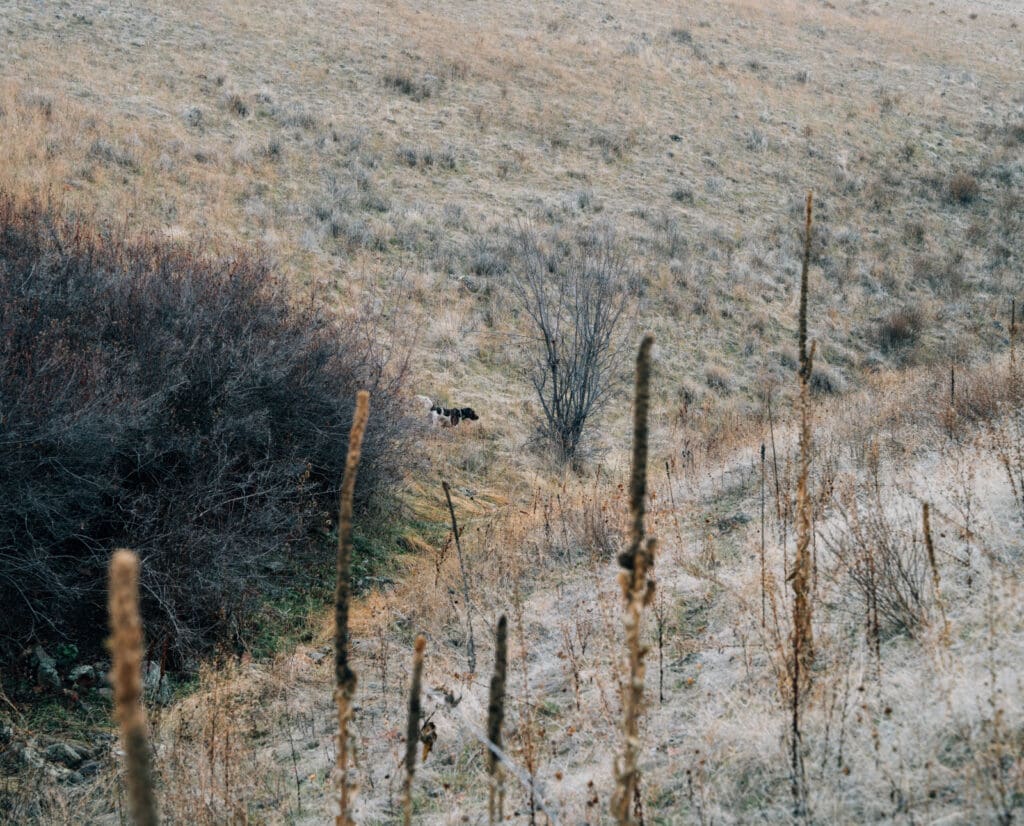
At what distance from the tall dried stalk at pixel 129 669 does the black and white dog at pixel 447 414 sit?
990 cm

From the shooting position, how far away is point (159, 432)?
20.9 feet

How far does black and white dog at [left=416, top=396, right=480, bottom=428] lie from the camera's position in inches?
437

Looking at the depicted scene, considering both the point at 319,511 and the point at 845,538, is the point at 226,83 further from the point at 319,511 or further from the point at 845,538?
the point at 845,538

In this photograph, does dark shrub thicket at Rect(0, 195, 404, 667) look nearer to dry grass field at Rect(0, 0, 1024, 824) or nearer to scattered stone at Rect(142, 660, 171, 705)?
scattered stone at Rect(142, 660, 171, 705)

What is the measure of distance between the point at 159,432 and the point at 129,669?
598 cm

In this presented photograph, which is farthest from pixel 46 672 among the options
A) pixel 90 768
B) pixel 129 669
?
pixel 129 669

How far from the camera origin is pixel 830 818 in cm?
252

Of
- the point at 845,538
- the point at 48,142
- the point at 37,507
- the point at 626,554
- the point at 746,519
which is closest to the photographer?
the point at 626,554

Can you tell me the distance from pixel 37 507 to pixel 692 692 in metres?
Answer: 4.42

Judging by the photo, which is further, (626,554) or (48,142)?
(48,142)

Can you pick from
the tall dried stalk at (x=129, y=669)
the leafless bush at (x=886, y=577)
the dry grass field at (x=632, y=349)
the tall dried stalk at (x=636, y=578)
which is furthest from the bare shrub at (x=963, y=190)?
the tall dried stalk at (x=129, y=669)

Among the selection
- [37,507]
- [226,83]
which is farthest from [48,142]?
[37,507]

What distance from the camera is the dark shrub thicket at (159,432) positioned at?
543 cm

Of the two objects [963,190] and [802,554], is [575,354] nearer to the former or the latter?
[802,554]
